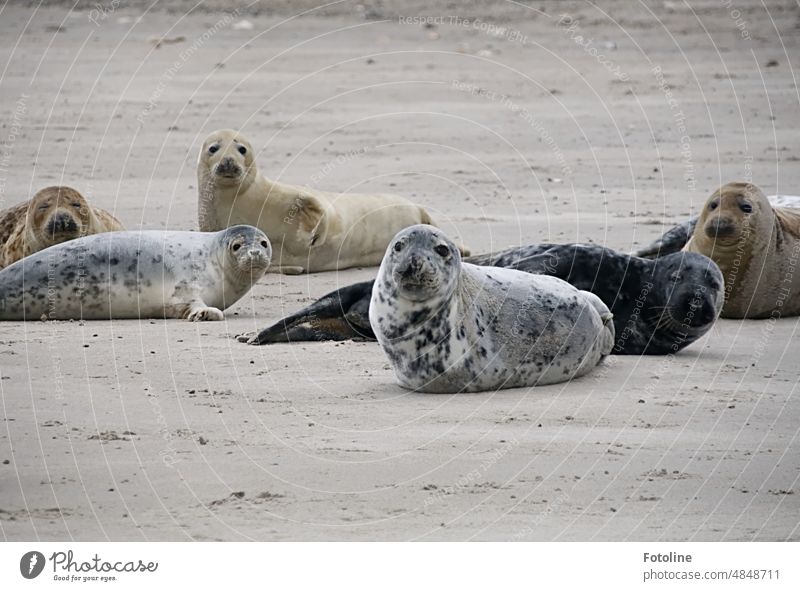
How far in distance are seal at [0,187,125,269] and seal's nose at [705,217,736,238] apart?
12.6ft

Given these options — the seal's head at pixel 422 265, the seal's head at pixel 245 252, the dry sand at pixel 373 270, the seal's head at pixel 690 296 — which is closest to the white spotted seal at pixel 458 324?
the seal's head at pixel 422 265

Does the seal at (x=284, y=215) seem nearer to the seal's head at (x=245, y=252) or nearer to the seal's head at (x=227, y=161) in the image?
the seal's head at (x=227, y=161)

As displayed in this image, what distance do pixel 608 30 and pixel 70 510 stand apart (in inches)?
788

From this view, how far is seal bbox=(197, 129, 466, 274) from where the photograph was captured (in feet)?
35.3

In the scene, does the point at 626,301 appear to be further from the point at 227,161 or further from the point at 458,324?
the point at 227,161

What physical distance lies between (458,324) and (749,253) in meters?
3.09

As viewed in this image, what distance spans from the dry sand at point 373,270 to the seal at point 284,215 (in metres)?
0.34

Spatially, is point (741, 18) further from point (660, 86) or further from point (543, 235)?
point (543, 235)

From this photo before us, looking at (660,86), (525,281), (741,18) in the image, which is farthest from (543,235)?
(741,18)

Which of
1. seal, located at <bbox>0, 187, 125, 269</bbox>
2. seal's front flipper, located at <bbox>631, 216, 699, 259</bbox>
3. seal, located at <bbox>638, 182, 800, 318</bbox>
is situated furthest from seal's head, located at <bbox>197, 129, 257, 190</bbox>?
seal, located at <bbox>638, 182, 800, 318</bbox>

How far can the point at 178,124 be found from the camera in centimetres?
1666

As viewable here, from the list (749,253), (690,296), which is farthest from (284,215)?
(690,296)

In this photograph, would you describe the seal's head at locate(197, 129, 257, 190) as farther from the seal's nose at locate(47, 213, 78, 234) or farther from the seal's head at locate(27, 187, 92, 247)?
the seal's nose at locate(47, 213, 78, 234)

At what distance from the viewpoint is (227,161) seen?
35.2ft
